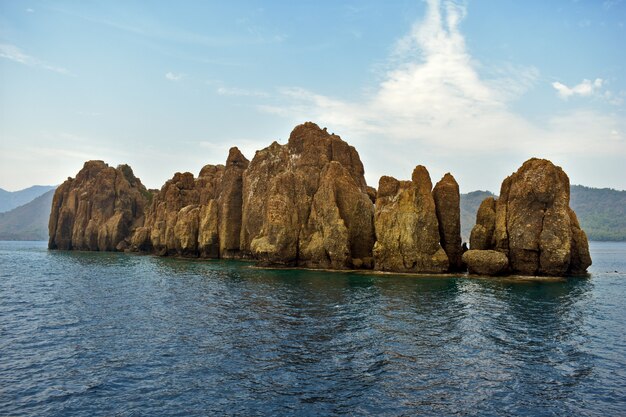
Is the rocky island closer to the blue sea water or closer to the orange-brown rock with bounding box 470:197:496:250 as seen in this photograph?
the orange-brown rock with bounding box 470:197:496:250

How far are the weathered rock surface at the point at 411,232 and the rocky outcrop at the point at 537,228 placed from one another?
23.9 ft

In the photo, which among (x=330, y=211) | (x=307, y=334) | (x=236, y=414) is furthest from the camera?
(x=330, y=211)

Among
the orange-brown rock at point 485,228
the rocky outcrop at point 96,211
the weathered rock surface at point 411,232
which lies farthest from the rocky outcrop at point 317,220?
the rocky outcrop at point 96,211

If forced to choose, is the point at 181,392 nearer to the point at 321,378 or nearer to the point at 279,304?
the point at 321,378

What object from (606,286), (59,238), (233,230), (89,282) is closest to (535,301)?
(606,286)

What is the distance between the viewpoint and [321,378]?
24.1m

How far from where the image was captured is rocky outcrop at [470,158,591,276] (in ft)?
220

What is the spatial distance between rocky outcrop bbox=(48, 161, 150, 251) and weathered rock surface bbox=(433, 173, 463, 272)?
104 metres

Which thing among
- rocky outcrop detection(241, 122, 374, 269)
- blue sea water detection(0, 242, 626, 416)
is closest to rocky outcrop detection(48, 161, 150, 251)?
rocky outcrop detection(241, 122, 374, 269)

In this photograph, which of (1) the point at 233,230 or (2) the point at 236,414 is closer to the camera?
(2) the point at 236,414

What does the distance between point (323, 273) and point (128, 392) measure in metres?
53.6

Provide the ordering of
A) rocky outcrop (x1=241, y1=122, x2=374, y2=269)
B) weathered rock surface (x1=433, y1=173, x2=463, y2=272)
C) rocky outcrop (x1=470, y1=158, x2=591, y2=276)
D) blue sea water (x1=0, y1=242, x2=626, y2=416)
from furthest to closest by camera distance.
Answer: rocky outcrop (x1=241, y1=122, x2=374, y2=269)
weathered rock surface (x1=433, y1=173, x2=463, y2=272)
rocky outcrop (x1=470, y1=158, x2=591, y2=276)
blue sea water (x1=0, y1=242, x2=626, y2=416)

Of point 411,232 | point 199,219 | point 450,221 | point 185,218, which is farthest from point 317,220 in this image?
point 185,218

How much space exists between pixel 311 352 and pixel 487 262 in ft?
160
